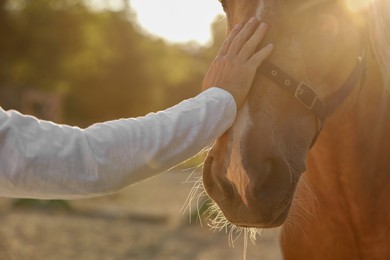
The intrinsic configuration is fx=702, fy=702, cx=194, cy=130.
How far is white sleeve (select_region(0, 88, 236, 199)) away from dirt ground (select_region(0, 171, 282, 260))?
528 cm

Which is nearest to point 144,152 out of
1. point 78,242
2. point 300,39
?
point 300,39

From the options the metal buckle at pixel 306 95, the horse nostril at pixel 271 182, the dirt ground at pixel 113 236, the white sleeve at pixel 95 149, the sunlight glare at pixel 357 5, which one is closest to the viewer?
the white sleeve at pixel 95 149

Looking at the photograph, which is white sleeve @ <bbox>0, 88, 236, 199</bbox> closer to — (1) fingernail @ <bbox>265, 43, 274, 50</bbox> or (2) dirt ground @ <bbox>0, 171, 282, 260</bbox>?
(1) fingernail @ <bbox>265, 43, 274, 50</bbox>

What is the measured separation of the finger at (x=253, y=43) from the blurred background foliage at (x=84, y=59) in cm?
2433

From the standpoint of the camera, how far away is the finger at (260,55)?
2273 millimetres

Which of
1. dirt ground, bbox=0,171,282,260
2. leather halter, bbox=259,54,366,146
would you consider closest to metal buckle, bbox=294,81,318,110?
leather halter, bbox=259,54,366,146

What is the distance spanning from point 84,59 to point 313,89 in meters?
28.0

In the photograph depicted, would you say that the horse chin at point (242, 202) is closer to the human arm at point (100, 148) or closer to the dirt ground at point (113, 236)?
the human arm at point (100, 148)

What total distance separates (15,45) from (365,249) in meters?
24.4

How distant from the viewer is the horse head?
2303mm

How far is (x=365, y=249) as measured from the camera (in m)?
2.86

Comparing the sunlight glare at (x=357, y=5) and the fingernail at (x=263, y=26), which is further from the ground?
the sunlight glare at (x=357, y=5)

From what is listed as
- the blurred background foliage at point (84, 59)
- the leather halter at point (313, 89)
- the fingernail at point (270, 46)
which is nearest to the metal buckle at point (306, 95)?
the leather halter at point (313, 89)

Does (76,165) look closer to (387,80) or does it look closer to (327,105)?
(327,105)
